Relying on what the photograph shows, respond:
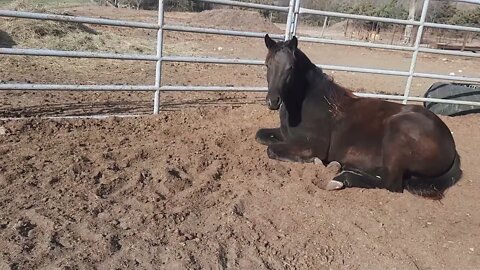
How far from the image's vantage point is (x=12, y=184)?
3309 mm

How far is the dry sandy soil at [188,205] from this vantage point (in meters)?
2.72

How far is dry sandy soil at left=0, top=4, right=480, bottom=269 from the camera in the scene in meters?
2.72

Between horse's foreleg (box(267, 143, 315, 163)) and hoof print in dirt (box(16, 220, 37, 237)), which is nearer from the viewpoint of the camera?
hoof print in dirt (box(16, 220, 37, 237))

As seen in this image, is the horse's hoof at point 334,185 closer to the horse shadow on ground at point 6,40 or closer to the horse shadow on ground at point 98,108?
the horse shadow on ground at point 98,108

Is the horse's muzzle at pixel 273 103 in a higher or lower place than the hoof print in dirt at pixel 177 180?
higher

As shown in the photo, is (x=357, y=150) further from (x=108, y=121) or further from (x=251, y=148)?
(x=108, y=121)

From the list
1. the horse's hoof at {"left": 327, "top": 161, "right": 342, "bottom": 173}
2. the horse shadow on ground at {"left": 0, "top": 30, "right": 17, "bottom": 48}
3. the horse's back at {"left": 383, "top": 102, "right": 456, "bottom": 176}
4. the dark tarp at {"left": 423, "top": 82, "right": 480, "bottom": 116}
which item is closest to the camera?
the horse's back at {"left": 383, "top": 102, "right": 456, "bottom": 176}

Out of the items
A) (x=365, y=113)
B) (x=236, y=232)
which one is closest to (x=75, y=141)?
(x=236, y=232)

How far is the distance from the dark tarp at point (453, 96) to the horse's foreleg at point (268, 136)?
10.8 ft

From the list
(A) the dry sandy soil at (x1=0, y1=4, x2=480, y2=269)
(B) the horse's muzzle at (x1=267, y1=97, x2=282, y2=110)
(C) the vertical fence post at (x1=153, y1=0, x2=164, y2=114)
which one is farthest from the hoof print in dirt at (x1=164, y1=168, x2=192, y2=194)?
(C) the vertical fence post at (x1=153, y1=0, x2=164, y2=114)

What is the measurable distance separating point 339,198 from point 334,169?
0.51 meters

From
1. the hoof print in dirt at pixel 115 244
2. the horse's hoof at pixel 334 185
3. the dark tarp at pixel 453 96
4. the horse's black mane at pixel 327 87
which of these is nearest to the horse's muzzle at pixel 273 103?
the horse's black mane at pixel 327 87

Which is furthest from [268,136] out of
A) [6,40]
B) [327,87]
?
[6,40]

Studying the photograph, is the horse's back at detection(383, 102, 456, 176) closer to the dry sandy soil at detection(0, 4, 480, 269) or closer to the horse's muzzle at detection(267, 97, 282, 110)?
the dry sandy soil at detection(0, 4, 480, 269)
